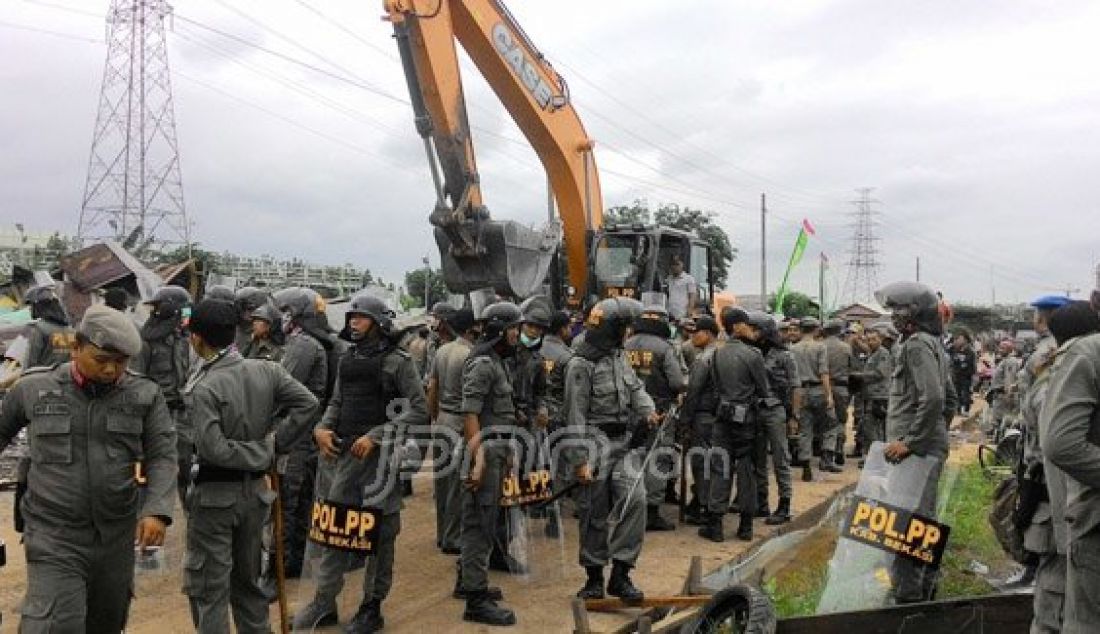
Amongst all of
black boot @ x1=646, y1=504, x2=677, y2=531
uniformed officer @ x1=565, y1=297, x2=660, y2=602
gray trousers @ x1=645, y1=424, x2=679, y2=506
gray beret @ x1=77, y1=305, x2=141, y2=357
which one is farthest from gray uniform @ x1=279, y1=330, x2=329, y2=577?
black boot @ x1=646, y1=504, x2=677, y2=531

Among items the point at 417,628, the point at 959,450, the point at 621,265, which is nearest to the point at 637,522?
the point at 417,628

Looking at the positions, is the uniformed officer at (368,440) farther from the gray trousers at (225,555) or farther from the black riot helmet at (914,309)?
the black riot helmet at (914,309)

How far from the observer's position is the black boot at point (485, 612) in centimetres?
574

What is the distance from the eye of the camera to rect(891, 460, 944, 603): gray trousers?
545 centimetres

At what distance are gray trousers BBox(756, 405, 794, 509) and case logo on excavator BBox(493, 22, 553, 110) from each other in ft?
15.5

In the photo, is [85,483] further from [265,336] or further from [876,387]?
[876,387]

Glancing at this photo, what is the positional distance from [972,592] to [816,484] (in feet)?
16.3

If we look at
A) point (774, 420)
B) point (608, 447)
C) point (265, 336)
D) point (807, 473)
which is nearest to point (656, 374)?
point (774, 420)

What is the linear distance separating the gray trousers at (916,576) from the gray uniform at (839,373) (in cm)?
687

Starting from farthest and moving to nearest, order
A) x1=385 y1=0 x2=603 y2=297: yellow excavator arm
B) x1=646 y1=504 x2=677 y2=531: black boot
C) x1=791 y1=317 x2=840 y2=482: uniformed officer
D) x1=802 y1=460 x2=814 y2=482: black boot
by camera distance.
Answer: x1=791 y1=317 x2=840 y2=482: uniformed officer < x1=802 y1=460 x2=814 y2=482: black boot < x1=385 y1=0 x2=603 y2=297: yellow excavator arm < x1=646 y1=504 x2=677 y2=531: black boot

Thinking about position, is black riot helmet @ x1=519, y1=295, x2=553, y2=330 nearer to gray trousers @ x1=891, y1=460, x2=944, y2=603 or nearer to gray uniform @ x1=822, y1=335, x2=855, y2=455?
gray trousers @ x1=891, y1=460, x2=944, y2=603

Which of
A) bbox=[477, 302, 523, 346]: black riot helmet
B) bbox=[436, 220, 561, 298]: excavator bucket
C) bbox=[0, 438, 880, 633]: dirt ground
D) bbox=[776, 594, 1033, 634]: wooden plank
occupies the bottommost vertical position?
bbox=[0, 438, 880, 633]: dirt ground

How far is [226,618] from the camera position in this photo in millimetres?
4395

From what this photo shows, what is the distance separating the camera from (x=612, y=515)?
243 inches
